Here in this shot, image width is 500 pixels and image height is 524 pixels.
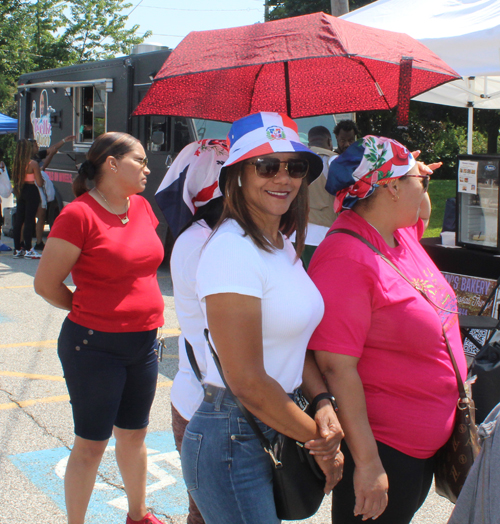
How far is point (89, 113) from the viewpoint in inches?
422

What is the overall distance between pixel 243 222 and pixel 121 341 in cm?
122

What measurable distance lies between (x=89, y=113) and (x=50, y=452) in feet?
26.6

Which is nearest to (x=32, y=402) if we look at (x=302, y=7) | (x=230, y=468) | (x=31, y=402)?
(x=31, y=402)

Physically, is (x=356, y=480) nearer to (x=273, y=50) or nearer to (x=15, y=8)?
(x=273, y=50)

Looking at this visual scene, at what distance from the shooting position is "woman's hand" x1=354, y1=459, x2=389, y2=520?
1.82 m

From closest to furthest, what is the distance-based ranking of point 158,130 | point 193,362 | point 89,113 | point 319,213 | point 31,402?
point 193,362 < point 31,402 < point 319,213 < point 158,130 < point 89,113

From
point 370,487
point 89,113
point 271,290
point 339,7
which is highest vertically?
point 339,7

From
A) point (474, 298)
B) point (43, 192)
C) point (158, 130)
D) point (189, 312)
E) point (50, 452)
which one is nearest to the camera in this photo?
point (189, 312)

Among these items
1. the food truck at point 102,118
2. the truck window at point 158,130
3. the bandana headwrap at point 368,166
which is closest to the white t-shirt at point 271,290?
the bandana headwrap at point 368,166

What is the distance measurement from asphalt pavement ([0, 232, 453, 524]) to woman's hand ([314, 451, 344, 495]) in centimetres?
155

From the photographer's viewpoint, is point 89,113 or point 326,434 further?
point 89,113

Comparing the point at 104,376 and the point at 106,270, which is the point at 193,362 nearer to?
the point at 104,376

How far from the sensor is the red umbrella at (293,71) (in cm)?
214

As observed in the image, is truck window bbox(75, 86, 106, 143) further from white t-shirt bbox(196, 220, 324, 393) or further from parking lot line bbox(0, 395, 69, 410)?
white t-shirt bbox(196, 220, 324, 393)
